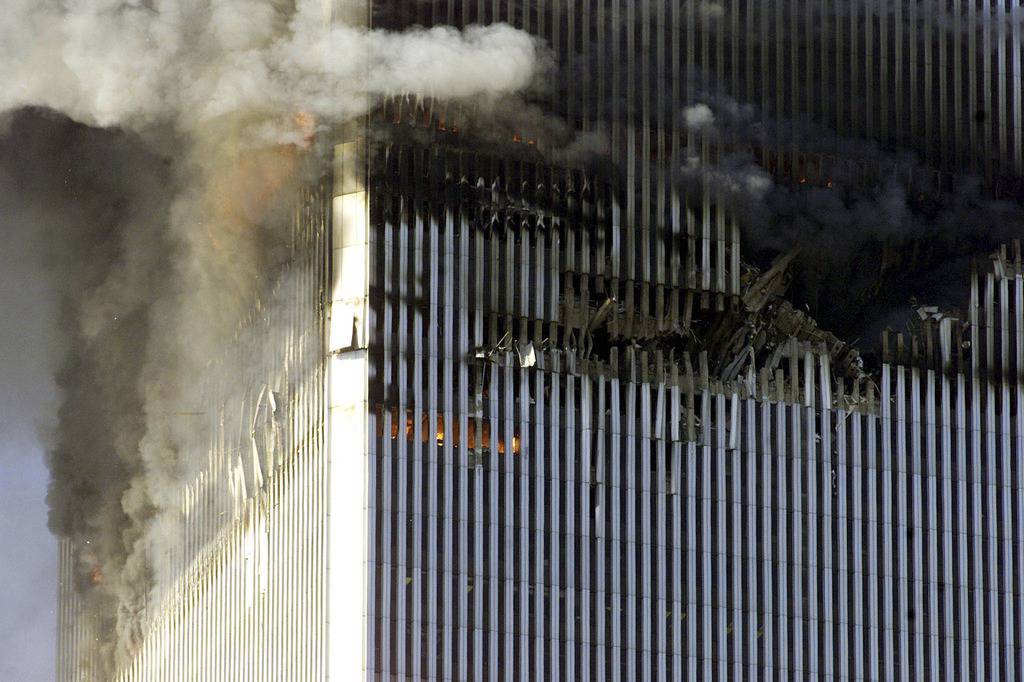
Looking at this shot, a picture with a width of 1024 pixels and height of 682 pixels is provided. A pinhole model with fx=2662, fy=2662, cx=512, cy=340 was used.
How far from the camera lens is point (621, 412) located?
95688 millimetres

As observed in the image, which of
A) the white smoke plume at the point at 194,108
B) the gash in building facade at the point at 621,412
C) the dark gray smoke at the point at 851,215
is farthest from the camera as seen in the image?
the dark gray smoke at the point at 851,215

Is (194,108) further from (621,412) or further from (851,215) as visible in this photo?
(851,215)

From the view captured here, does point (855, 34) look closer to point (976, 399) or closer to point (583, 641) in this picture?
point (976, 399)

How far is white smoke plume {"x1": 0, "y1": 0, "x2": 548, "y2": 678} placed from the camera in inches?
3723

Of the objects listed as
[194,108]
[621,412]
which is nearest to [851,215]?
[621,412]

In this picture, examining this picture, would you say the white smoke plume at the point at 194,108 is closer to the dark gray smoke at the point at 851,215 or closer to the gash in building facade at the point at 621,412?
the gash in building facade at the point at 621,412

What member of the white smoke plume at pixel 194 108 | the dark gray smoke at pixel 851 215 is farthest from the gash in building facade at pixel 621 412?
the white smoke plume at pixel 194 108

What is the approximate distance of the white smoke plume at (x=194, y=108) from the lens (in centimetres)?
9456

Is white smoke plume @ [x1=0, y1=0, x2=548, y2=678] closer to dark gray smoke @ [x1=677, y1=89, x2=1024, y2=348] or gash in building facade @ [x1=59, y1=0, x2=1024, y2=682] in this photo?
gash in building facade @ [x1=59, y1=0, x2=1024, y2=682]

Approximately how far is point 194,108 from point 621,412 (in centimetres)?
1976

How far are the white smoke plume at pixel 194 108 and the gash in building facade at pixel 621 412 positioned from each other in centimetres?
144

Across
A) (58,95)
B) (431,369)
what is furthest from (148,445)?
(431,369)

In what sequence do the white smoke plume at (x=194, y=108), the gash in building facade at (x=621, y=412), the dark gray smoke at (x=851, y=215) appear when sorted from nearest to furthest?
the gash in building facade at (x=621, y=412) → the white smoke plume at (x=194, y=108) → the dark gray smoke at (x=851, y=215)

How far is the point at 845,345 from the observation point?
101375mm
